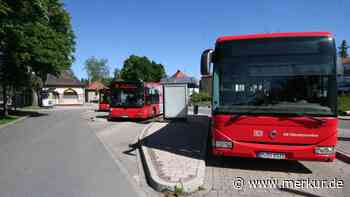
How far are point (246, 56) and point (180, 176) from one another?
9.77ft

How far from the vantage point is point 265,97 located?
6.32 meters

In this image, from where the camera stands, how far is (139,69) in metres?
80.7

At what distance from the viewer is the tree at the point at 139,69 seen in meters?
80.6

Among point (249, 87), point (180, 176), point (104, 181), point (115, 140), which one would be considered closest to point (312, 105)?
point (249, 87)

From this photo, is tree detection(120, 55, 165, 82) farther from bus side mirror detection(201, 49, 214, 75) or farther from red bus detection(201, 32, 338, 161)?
red bus detection(201, 32, 338, 161)

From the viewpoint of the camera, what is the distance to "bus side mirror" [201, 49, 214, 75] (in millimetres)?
6517

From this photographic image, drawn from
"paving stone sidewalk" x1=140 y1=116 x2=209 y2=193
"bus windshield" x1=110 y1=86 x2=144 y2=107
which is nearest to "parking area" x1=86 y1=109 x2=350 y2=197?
"paving stone sidewalk" x1=140 y1=116 x2=209 y2=193

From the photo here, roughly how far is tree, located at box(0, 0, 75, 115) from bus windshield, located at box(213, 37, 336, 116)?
495 inches

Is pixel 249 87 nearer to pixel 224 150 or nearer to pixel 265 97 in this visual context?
pixel 265 97

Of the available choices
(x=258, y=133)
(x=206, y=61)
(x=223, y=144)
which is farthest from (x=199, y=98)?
(x=258, y=133)

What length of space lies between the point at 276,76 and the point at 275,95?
0.42 meters

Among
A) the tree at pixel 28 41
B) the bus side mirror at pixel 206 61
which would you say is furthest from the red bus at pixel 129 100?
the bus side mirror at pixel 206 61

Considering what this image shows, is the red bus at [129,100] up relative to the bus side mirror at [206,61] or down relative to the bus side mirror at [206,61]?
down

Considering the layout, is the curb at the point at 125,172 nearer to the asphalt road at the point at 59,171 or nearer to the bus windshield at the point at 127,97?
the asphalt road at the point at 59,171
